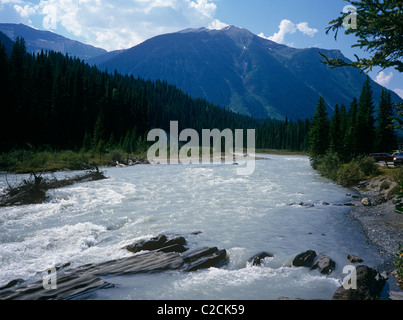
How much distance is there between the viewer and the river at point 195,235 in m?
7.58

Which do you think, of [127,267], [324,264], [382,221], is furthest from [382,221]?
[127,267]

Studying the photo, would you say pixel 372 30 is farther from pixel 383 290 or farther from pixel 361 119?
pixel 361 119

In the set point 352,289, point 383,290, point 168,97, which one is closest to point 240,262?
point 352,289

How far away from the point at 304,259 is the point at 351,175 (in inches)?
864

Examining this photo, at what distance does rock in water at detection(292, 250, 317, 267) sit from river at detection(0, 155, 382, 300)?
0.33 m

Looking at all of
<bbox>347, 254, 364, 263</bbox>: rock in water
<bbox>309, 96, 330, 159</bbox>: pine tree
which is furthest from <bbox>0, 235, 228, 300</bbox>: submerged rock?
<bbox>309, 96, 330, 159</bbox>: pine tree

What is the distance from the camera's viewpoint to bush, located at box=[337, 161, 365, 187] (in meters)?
27.2

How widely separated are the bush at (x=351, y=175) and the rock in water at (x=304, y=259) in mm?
20843

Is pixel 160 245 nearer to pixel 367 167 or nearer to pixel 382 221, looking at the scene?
pixel 382 221

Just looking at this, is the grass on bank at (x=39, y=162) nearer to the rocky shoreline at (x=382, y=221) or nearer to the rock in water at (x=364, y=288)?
the rocky shoreline at (x=382, y=221)

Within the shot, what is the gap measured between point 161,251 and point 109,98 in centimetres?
7594

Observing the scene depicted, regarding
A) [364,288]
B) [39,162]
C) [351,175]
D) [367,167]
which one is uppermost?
[367,167]

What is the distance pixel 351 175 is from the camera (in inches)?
1075
